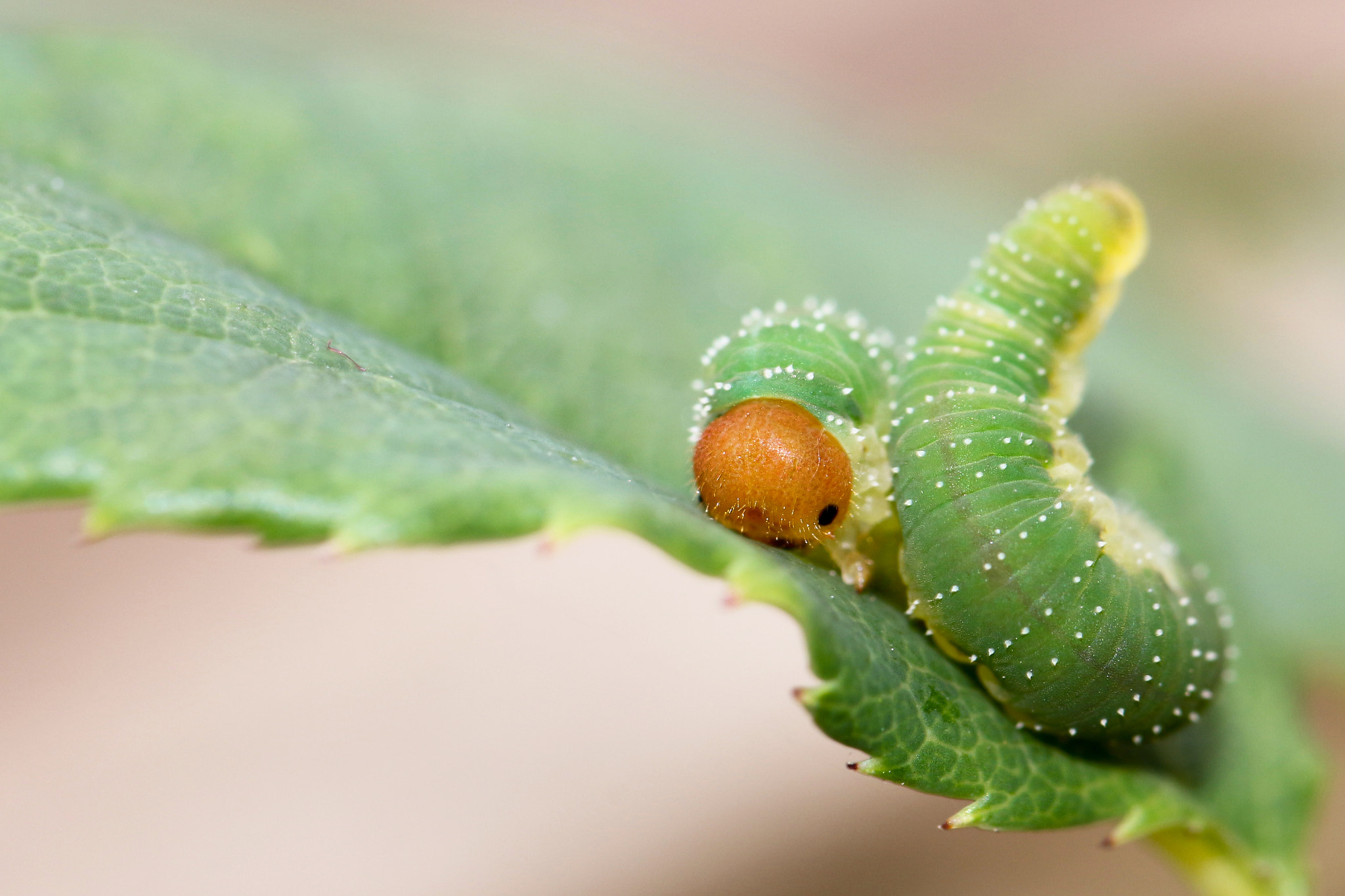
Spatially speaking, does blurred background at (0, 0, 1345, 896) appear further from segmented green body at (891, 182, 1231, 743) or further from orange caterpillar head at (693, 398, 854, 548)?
segmented green body at (891, 182, 1231, 743)

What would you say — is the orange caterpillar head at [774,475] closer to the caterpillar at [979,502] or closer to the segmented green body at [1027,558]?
the caterpillar at [979,502]

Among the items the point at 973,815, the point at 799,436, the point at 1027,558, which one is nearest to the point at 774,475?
the point at 799,436

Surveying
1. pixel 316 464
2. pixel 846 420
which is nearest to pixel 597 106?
pixel 846 420

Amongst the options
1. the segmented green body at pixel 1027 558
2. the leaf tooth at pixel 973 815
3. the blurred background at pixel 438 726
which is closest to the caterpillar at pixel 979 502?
the segmented green body at pixel 1027 558

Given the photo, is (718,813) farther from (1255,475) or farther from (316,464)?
(316,464)

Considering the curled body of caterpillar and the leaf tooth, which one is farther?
the curled body of caterpillar

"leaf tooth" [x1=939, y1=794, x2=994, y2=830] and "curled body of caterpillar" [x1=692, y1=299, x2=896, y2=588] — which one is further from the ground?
"curled body of caterpillar" [x1=692, y1=299, x2=896, y2=588]

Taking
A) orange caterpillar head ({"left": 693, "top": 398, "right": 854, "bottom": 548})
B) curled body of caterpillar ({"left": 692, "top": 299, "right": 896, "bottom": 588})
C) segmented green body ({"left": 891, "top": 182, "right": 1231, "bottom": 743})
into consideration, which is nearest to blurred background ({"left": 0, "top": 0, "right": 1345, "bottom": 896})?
curled body of caterpillar ({"left": 692, "top": 299, "right": 896, "bottom": 588})
